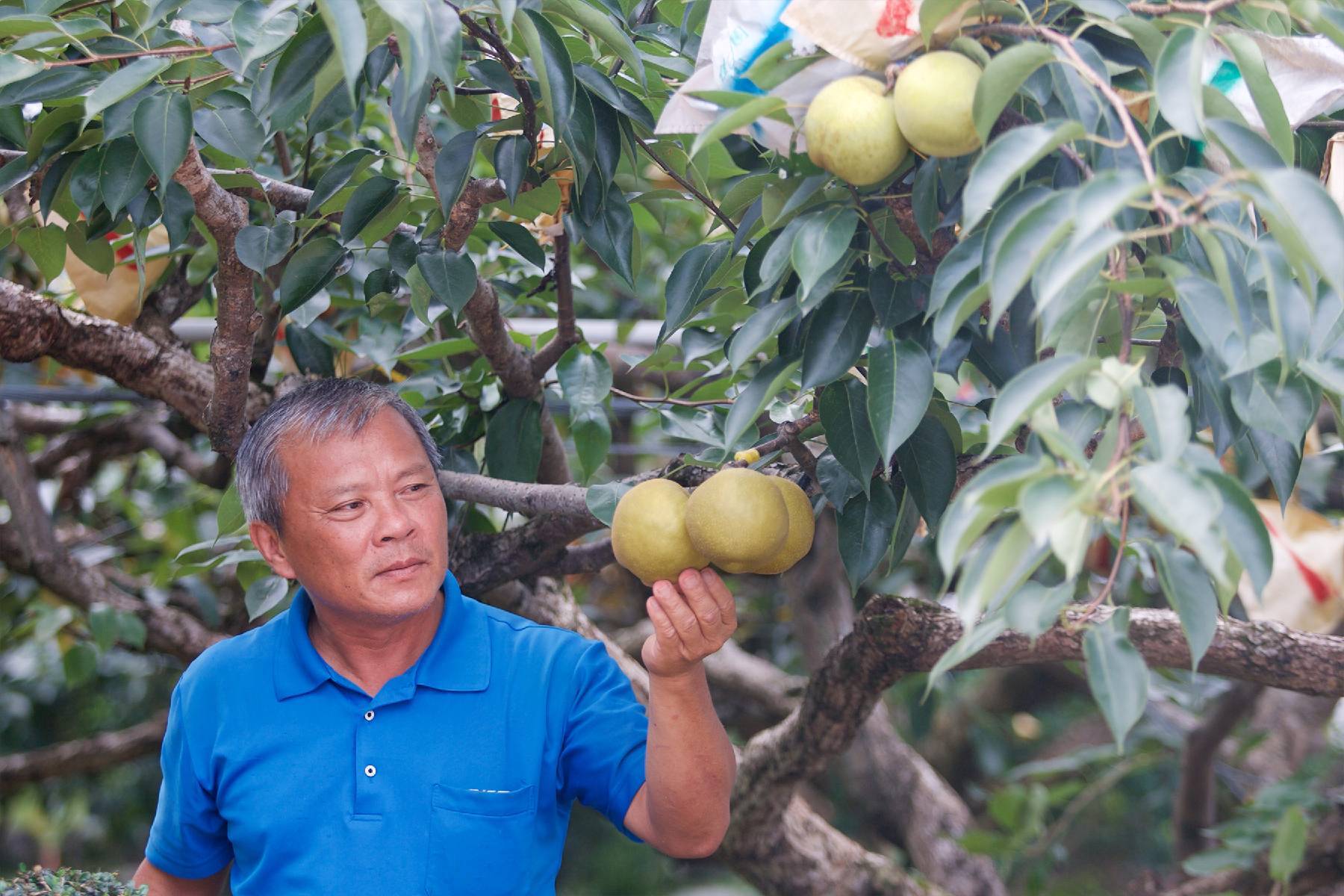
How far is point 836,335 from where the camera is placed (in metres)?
0.90

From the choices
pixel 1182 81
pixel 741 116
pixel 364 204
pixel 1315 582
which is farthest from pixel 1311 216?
pixel 1315 582

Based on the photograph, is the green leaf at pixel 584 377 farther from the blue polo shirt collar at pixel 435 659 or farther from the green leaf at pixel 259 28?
the green leaf at pixel 259 28

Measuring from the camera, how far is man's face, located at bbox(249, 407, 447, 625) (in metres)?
1.28

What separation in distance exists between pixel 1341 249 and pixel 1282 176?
47 mm

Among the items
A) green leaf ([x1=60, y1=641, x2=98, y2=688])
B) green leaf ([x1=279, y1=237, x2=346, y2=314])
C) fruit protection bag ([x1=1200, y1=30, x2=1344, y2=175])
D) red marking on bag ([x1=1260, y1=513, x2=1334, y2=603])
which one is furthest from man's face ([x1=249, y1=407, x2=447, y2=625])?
red marking on bag ([x1=1260, y1=513, x2=1334, y2=603])

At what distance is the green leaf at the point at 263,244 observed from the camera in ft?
4.12

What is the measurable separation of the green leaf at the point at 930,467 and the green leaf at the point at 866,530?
0.06 m

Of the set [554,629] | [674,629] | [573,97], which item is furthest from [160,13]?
[554,629]

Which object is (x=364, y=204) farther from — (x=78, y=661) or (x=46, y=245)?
(x=78, y=661)

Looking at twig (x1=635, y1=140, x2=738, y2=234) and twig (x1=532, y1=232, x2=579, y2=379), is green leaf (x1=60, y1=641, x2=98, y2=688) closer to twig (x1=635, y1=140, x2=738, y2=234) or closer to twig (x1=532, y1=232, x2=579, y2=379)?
twig (x1=532, y1=232, x2=579, y2=379)

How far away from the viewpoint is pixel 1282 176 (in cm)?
62

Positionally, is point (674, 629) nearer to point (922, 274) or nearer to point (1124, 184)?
point (922, 274)

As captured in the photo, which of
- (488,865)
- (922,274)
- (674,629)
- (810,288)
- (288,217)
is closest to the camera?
(810,288)

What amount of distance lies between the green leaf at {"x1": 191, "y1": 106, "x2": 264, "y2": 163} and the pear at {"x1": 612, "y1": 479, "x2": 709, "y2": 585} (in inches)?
21.2
